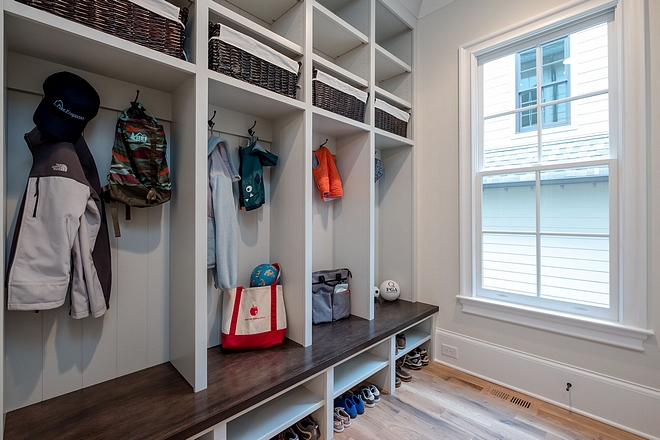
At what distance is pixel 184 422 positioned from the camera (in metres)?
1.09

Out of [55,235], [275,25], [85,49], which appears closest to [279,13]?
[275,25]

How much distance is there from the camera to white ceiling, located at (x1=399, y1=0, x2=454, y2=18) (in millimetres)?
2445

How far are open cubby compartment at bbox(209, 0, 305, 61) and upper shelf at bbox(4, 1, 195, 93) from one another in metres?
0.41

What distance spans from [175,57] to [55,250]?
903 mm

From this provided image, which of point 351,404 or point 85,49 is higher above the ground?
Answer: point 85,49

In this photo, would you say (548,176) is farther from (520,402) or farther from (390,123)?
(520,402)

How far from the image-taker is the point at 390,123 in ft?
7.83

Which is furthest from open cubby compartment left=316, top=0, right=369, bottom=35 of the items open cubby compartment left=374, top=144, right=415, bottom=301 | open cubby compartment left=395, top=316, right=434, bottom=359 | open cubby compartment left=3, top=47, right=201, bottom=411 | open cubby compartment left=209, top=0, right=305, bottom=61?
open cubby compartment left=395, top=316, right=434, bottom=359

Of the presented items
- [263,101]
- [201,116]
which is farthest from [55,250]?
[263,101]

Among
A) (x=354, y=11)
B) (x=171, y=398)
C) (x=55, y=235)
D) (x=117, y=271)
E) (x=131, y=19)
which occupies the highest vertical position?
(x=354, y=11)

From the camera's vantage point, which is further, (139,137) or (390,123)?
(390,123)

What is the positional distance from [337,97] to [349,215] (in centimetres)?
86

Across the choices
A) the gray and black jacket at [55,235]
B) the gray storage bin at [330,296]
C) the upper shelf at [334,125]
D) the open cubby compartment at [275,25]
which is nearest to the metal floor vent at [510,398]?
the gray storage bin at [330,296]

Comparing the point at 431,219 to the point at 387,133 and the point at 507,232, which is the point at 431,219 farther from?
the point at 387,133
